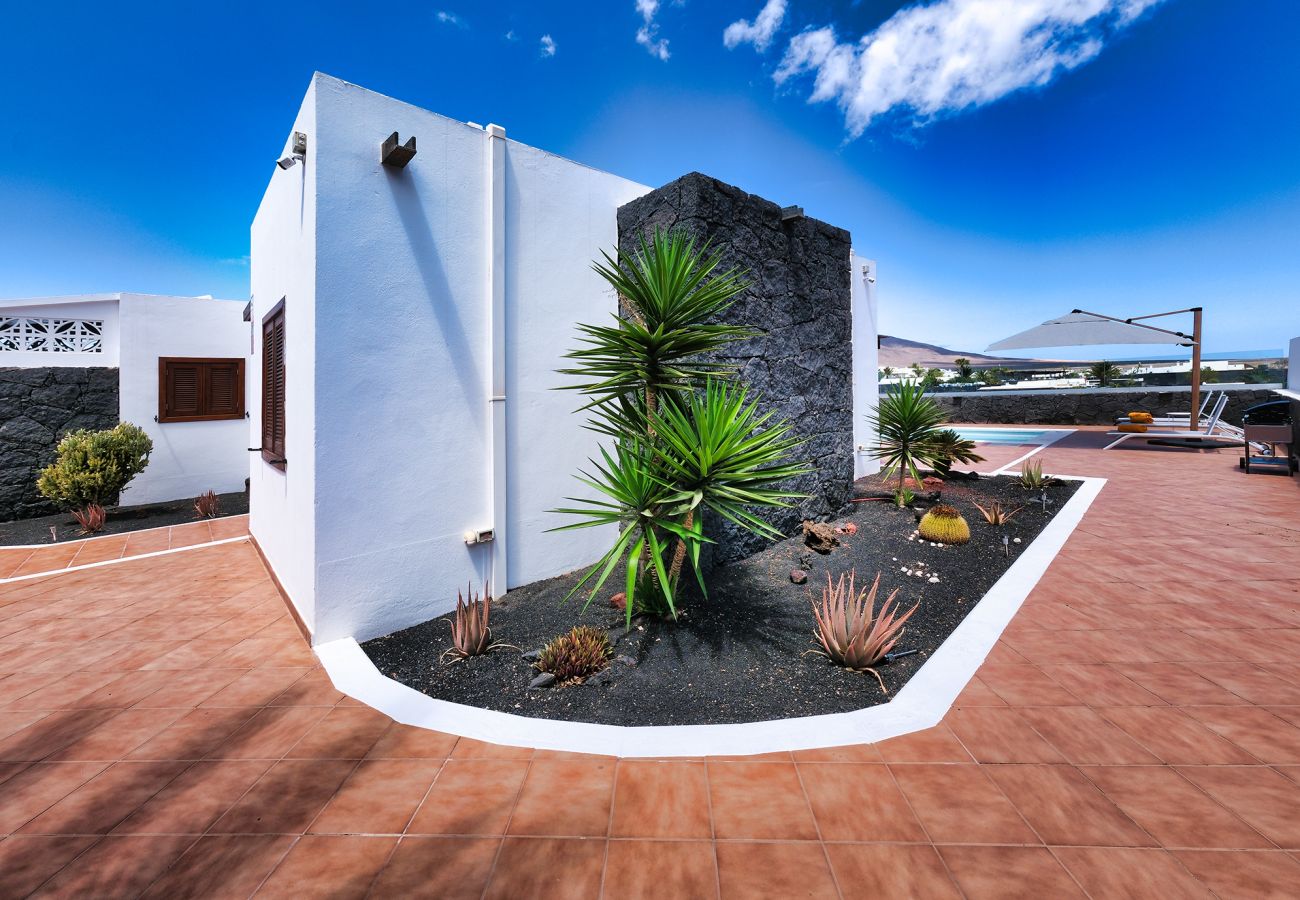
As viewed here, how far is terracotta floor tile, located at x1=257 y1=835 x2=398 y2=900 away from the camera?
5.09ft

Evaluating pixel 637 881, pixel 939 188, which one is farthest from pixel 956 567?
pixel 939 188

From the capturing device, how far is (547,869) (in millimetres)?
1614

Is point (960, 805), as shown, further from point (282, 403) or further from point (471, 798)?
point (282, 403)

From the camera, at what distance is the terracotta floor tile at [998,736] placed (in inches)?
83.0

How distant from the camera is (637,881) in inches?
61.5

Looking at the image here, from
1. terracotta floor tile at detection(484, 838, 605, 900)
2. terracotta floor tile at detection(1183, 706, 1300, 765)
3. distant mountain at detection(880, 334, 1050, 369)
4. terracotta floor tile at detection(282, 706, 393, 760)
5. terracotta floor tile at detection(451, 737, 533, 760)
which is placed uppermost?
distant mountain at detection(880, 334, 1050, 369)

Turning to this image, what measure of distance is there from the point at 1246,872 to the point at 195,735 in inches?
174

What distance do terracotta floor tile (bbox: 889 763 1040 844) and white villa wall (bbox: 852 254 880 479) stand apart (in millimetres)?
5754

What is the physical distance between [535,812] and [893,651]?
7.96 feet

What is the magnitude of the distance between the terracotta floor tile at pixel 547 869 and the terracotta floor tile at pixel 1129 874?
5.25 feet

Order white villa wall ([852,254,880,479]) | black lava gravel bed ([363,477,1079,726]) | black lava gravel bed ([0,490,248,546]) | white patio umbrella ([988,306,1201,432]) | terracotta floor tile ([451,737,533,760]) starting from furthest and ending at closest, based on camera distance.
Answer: white patio umbrella ([988,306,1201,432]) < white villa wall ([852,254,880,479]) < black lava gravel bed ([0,490,248,546]) < black lava gravel bed ([363,477,1079,726]) < terracotta floor tile ([451,737,533,760])

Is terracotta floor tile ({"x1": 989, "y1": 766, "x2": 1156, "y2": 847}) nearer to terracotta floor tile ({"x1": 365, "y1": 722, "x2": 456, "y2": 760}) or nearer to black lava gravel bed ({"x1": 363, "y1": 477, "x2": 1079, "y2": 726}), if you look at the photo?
black lava gravel bed ({"x1": 363, "y1": 477, "x2": 1079, "y2": 726})

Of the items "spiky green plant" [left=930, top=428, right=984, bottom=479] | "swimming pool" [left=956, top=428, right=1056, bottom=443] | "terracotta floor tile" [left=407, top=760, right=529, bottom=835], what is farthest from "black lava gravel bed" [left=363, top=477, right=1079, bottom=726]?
"swimming pool" [left=956, top=428, right=1056, bottom=443]

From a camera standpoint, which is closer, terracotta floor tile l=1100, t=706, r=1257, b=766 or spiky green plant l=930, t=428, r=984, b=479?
terracotta floor tile l=1100, t=706, r=1257, b=766
